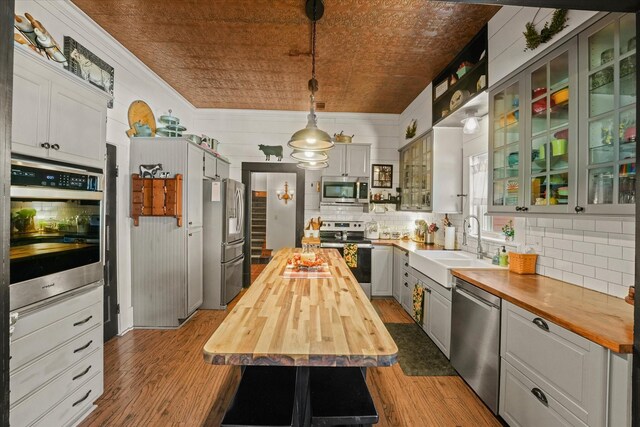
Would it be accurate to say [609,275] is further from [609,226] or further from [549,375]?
[549,375]

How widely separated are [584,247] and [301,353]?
6.85 ft

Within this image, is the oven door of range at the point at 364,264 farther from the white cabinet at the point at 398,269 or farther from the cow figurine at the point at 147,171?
the cow figurine at the point at 147,171

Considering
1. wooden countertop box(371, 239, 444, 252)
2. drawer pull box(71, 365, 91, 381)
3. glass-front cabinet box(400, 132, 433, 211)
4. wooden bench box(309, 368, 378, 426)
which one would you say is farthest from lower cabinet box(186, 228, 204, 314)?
glass-front cabinet box(400, 132, 433, 211)

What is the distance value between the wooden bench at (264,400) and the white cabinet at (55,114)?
171 cm

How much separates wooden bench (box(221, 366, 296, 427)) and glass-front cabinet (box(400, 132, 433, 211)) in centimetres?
295

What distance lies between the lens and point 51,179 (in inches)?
67.6

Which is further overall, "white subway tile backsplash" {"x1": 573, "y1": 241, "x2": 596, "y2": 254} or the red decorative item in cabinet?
the red decorative item in cabinet

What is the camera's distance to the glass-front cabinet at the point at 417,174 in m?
3.94

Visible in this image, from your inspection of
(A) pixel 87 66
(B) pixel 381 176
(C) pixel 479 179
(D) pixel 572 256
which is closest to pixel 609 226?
(D) pixel 572 256

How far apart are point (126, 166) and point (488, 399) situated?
13.4 ft

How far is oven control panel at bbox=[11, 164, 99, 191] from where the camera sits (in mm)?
1538

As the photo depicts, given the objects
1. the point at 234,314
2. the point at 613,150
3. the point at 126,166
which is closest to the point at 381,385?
the point at 234,314

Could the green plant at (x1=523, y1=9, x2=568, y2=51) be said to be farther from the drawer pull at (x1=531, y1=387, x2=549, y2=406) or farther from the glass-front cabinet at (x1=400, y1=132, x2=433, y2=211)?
the drawer pull at (x1=531, y1=387, x2=549, y2=406)

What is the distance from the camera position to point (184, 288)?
3.49 metres
